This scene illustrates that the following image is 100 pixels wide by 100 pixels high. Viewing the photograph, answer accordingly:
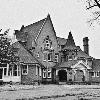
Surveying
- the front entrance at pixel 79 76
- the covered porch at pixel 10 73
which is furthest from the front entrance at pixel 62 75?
the covered porch at pixel 10 73

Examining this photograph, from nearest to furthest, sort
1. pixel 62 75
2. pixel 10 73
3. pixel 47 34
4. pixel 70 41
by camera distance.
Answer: pixel 10 73 < pixel 47 34 < pixel 62 75 < pixel 70 41

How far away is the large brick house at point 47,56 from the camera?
176 feet

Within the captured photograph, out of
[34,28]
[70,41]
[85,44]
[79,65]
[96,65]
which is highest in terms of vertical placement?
[34,28]

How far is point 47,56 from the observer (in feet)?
196

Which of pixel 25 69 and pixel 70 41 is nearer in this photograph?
pixel 25 69

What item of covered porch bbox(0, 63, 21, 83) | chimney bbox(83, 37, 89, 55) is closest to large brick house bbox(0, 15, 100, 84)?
covered porch bbox(0, 63, 21, 83)

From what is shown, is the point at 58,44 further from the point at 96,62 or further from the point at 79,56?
the point at 96,62

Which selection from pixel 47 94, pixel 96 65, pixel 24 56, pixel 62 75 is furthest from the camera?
pixel 96 65

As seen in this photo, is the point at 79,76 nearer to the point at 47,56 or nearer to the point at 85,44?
the point at 47,56

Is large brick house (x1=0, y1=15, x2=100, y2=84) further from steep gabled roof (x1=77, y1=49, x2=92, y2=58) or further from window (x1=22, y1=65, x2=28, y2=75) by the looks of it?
steep gabled roof (x1=77, y1=49, x2=92, y2=58)

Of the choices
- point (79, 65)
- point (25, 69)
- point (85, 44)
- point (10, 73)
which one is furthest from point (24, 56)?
point (85, 44)

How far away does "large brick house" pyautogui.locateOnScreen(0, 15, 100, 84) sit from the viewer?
53.6 meters

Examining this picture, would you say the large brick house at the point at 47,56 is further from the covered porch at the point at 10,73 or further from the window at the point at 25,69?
the covered porch at the point at 10,73

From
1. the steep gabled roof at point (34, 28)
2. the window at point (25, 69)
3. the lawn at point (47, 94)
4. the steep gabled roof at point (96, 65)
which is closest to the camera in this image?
the lawn at point (47, 94)
